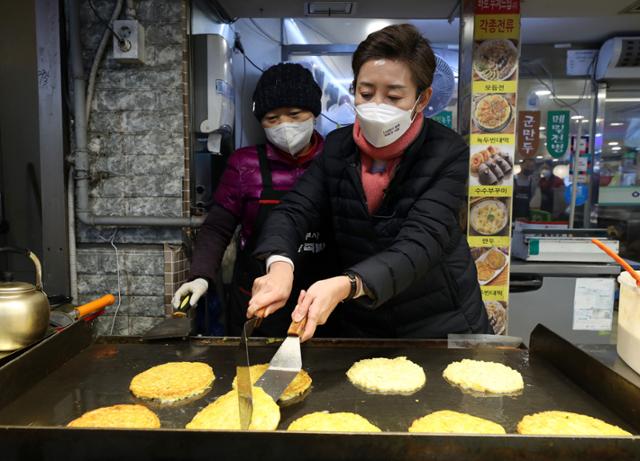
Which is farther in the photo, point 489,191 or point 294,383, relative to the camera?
point 489,191

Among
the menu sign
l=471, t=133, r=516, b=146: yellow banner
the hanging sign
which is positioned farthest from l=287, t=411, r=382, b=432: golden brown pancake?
the hanging sign

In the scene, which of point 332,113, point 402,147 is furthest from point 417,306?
point 332,113

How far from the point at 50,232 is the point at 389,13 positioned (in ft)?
8.90

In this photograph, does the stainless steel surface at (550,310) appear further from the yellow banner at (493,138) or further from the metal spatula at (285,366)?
the metal spatula at (285,366)

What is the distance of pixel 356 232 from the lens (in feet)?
5.57

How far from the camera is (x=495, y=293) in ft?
9.95

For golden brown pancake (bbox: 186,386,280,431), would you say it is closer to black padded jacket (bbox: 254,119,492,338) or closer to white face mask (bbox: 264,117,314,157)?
black padded jacket (bbox: 254,119,492,338)

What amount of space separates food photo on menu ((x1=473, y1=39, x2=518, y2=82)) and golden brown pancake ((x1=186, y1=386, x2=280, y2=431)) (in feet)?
8.09

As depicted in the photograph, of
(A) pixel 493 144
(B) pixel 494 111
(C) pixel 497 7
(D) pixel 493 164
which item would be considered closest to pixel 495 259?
(D) pixel 493 164

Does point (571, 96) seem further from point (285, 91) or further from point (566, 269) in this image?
point (285, 91)

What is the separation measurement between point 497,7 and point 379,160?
1.80m

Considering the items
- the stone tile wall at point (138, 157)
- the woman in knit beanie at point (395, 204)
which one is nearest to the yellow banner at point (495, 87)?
the woman in knit beanie at point (395, 204)

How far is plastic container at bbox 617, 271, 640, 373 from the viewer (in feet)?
4.24

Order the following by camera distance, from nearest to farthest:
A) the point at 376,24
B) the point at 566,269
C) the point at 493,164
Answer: the point at 493,164 < the point at 566,269 < the point at 376,24
